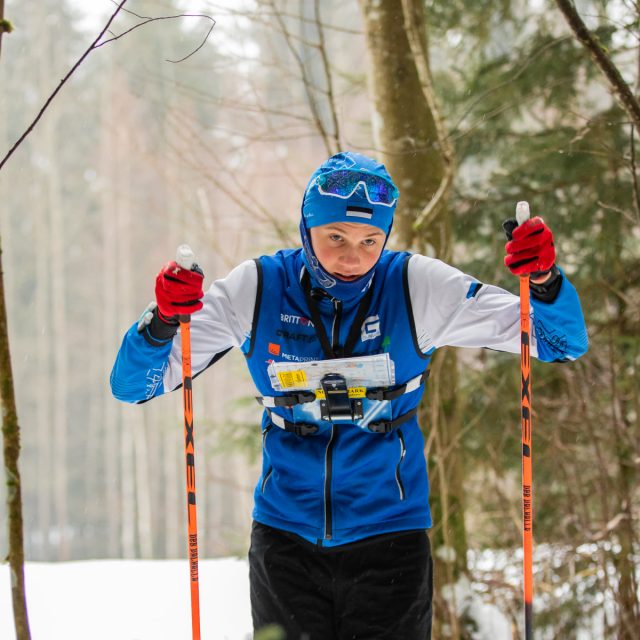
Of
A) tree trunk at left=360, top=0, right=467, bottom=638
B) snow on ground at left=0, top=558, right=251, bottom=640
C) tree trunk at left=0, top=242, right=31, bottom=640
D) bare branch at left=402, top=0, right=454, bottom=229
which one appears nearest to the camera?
tree trunk at left=0, top=242, right=31, bottom=640

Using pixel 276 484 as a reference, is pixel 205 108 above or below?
above

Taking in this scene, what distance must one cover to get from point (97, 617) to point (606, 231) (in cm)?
434

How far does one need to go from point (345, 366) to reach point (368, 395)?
122 mm

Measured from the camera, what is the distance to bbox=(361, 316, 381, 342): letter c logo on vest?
2523 millimetres

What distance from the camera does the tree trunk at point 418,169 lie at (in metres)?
→ 4.09

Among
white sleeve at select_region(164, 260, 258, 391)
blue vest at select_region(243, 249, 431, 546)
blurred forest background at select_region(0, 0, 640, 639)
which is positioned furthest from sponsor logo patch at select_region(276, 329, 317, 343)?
blurred forest background at select_region(0, 0, 640, 639)

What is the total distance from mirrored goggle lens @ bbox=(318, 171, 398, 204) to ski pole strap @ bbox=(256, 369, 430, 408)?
2.05ft

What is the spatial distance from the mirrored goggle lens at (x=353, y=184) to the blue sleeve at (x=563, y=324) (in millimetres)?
609

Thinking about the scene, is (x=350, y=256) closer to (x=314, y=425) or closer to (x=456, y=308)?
(x=456, y=308)

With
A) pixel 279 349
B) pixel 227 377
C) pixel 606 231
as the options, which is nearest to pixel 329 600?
pixel 279 349

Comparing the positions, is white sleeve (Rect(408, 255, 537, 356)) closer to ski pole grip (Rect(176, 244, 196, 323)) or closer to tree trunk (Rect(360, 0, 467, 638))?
ski pole grip (Rect(176, 244, 196, 323))

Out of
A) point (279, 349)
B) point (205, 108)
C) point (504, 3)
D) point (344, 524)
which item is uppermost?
point (205, 108)

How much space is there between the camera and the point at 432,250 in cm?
413

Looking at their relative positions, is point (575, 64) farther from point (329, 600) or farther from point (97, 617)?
point (97, 617)
